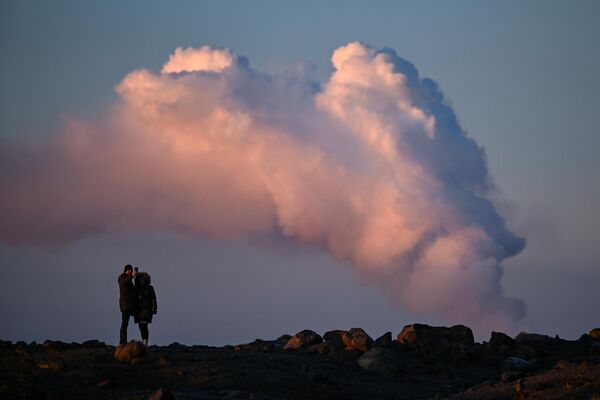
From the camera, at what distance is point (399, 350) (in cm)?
3834

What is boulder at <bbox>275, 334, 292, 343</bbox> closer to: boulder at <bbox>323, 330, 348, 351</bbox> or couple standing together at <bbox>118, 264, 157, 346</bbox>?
boulder at <bbox>323, 330, 348, 351</bbox>

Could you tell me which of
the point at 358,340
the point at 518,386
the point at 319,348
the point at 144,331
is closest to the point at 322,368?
the point at 319,348

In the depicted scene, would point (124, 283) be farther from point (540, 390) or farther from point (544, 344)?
point (544, 344)

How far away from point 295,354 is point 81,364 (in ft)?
26.4

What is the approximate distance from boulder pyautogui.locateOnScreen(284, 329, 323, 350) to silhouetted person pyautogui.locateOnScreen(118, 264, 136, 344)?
7.49 metres

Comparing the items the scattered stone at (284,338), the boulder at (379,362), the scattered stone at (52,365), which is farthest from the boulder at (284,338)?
the scattered stone at (52,365)

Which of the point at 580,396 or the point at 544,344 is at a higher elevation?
the point at 544,344

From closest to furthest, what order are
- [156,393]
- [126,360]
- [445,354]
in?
[156,393] < [126,360] < [445,354]

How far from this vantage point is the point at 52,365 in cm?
2877

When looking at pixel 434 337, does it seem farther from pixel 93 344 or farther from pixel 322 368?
pixel 93 344

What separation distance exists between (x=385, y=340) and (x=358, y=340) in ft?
6.17

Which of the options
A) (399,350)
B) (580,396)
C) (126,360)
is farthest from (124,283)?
(580,396)

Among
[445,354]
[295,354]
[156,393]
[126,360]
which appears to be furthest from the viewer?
[445,354]

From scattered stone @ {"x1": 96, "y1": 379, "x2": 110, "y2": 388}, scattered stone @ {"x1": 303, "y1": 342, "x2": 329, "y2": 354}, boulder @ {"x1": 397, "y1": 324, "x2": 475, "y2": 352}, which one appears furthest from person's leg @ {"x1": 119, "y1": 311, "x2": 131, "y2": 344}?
boulder @ {"x1": 397, "y1": 324, "x2": 475, "y2": 352}
